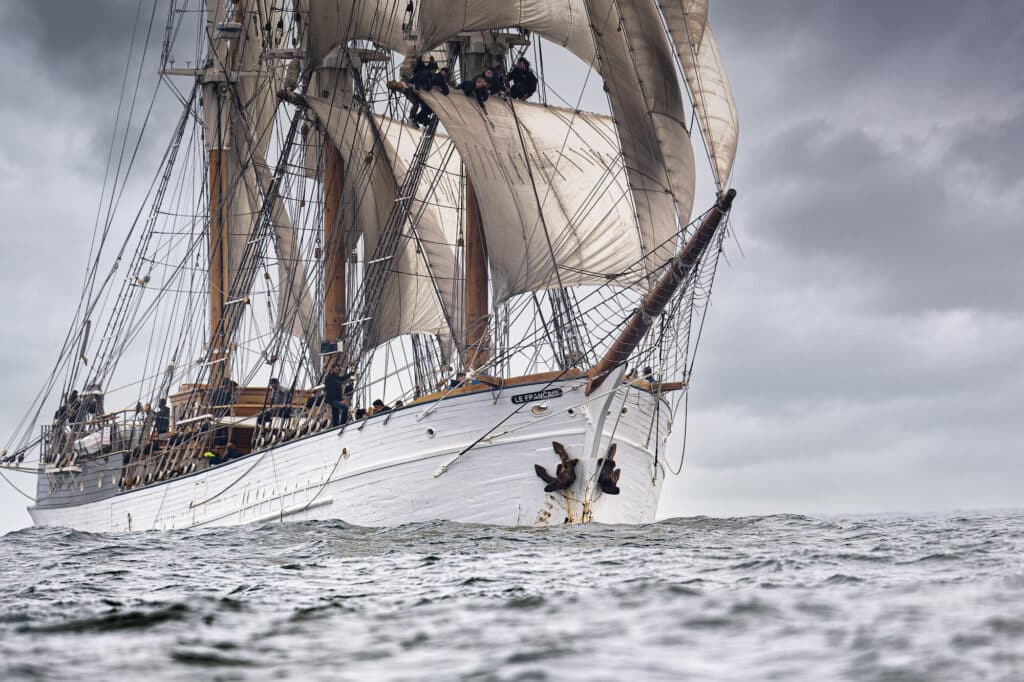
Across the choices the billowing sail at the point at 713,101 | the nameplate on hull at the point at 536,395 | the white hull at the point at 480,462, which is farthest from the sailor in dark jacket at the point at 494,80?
the nameplate on hull at the point at 536,395

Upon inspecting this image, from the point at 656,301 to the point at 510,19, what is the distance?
Result: 12.3 meters

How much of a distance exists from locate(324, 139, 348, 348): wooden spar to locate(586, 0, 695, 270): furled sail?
1417 cm

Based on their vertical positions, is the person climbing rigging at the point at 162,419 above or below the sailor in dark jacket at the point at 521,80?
below

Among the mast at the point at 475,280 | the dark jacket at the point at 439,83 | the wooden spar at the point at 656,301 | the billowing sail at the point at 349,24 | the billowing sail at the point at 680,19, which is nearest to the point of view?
the wooden spar at the point at 656,301

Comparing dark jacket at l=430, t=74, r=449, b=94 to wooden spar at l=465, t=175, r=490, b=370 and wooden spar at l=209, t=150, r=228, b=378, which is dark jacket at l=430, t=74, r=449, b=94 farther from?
wooden spar at l=209, t=150, r=228, b=378

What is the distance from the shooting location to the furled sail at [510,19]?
117 ft

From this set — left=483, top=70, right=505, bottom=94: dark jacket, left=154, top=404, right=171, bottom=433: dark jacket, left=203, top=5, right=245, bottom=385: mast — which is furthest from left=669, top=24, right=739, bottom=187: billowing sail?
left=154, top=404, right=171, bottom=433: dark jacket

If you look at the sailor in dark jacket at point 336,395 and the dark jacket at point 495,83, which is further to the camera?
the dark jacket at point 495,83

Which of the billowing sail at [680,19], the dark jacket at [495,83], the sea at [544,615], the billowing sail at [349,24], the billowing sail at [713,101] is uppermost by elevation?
the billowing sail at [349,24]

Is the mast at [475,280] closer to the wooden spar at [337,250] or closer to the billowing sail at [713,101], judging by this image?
the billowing sail at [713,101]

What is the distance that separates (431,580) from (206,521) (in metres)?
25.3

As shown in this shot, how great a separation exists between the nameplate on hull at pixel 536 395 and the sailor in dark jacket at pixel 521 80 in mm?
12602

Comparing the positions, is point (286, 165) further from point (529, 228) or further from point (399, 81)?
point (529, 228)

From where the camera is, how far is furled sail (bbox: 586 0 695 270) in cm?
2950
